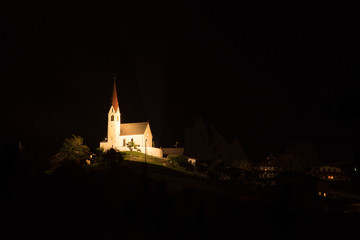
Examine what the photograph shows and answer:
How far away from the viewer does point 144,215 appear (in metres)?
20.5

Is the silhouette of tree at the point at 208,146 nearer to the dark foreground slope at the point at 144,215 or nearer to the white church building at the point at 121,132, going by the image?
the white church building at the point at 121,132

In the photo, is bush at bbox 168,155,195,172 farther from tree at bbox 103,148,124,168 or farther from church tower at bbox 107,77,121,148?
tree at bbox 103,148,124,168

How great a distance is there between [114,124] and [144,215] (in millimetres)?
49917

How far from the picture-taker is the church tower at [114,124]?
68188 mm

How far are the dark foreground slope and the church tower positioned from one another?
35664mm

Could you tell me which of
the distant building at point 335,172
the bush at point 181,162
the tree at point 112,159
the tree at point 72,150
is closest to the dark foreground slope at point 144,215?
the tree at point 112,159

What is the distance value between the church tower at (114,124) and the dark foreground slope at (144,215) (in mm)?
35664

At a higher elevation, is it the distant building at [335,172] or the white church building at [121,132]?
the white church building at [121,132]

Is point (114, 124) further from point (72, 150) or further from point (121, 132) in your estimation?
point (72, 150)

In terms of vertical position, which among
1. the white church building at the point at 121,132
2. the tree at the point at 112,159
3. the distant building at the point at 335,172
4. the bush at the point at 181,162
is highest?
the white church building at the point at 121,132

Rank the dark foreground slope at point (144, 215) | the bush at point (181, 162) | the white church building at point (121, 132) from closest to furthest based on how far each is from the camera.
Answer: the dark foreground slope at point (144, 215) → the bush at point (181, 162) → the white church building at point (121, 132)

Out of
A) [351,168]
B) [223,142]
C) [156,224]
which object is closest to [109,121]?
[223,142]

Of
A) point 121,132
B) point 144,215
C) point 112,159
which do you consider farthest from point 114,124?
point 144,215

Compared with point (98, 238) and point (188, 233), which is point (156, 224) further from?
point (98, 238)
